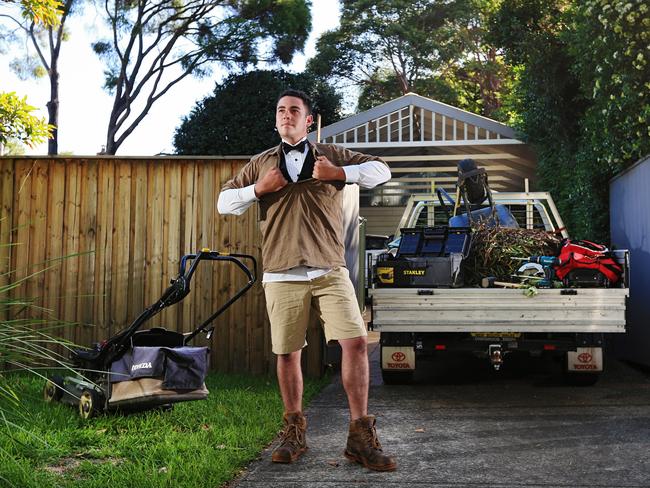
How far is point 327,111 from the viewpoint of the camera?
92.6 feet

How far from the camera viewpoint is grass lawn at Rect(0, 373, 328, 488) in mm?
4023

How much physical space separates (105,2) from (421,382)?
2333cm

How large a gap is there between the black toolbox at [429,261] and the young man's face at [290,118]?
114 inches

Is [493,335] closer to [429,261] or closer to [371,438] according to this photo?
[429,261]

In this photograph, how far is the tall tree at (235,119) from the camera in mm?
24688

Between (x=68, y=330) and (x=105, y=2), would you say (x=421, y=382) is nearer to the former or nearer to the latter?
(x=68, y=330)

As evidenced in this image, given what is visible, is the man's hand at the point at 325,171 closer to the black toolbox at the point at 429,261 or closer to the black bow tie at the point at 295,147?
the black bow tie at the point at 295,147

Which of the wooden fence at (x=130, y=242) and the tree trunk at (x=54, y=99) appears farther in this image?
the tree trunk at (x=54, y=99)

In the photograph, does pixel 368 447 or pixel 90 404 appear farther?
pixel 90 404

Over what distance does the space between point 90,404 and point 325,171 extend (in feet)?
7.70

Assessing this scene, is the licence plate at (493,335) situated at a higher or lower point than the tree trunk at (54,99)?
lower

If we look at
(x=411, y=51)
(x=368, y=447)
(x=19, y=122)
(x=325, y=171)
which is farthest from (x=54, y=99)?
(x=368, y=447)

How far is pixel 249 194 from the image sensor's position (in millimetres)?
4461

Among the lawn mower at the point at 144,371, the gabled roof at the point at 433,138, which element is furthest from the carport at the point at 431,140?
the lawn mower at the point at 144,371
